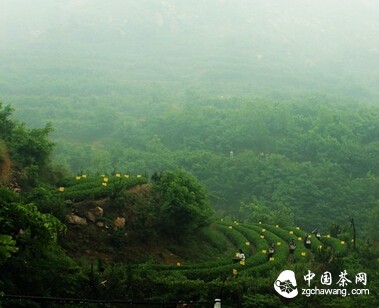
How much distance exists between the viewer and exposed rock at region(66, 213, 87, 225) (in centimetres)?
1986

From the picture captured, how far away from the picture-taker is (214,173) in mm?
62906

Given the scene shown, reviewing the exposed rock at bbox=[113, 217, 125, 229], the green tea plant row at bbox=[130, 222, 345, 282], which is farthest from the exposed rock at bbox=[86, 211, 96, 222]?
the green tea plant row at bbox=[130, 222, 345, 282]

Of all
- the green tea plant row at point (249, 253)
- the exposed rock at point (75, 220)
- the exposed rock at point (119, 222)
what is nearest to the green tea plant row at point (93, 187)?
the exposed rock at point (75, 220)

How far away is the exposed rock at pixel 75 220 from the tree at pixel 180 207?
12.9 ft

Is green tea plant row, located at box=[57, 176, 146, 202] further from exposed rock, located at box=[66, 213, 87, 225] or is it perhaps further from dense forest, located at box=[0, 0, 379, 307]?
exposed rock, located at box=[66, 213, 87, 225]

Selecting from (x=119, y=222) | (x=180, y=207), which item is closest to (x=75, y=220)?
(x=119, y=222)

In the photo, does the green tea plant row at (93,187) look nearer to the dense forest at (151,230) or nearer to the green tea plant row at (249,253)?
the dense forest at (151,230)

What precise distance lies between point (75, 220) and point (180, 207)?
4.89 meters

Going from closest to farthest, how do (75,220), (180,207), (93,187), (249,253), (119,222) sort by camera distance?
(75,220) < (119,222) < (180,207) < (93,187) < (249,253)

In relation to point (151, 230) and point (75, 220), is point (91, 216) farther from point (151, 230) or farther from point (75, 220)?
point (151, 230)

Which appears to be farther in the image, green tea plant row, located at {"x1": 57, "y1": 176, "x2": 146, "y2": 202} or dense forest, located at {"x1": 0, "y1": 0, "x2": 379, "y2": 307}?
green tea plant row, located at {"x1": 57, "y1": 176, "x2": 146, "y2": 202}

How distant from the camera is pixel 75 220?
65.9 feet

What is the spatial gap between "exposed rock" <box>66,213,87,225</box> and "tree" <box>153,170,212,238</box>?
12.9ft

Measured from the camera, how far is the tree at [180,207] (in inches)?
893
